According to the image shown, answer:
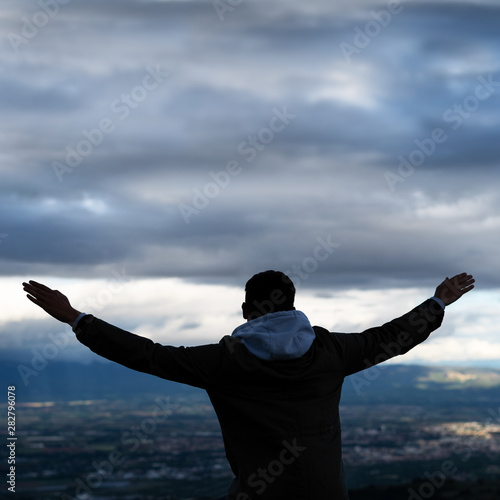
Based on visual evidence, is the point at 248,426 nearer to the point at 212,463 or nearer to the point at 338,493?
the point at 338,493

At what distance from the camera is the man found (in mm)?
5160

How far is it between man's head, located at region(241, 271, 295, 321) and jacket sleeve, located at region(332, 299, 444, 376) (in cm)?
46

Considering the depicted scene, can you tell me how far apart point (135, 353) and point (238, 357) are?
0.67 meters

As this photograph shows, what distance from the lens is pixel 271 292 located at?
542 cm

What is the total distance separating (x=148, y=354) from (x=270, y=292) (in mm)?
927

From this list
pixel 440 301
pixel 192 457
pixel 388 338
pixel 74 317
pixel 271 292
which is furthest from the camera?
pixel 192 457

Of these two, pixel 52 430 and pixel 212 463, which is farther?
pixel 52 430

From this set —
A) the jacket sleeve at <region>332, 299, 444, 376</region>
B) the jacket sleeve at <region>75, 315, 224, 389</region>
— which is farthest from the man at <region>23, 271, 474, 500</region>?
the jacket sleeve at <region>332, 299, 444, 376</region>

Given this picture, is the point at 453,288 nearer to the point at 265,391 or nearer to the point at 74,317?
the point at 265,391

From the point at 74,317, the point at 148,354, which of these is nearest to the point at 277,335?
the point at 148,354

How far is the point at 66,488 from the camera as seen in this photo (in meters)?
115

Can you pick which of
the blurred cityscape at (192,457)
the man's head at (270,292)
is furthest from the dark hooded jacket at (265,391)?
the blurred cityscape at (192,457)

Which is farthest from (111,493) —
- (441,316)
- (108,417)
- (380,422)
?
(441,316)

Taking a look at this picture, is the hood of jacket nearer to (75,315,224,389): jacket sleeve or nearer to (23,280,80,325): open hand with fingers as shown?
(75,315,224,389): jacket sleeve
